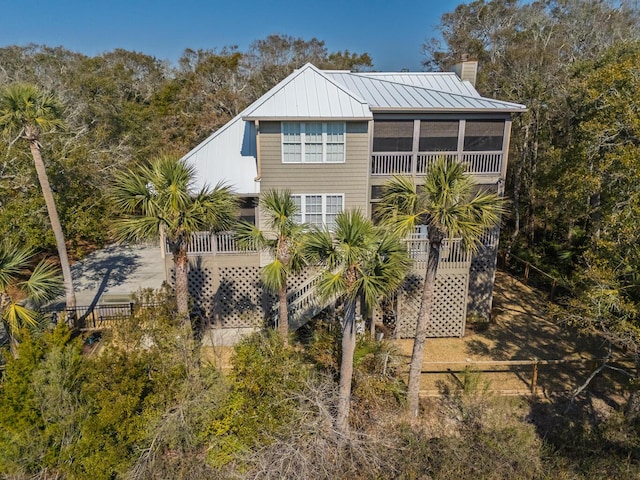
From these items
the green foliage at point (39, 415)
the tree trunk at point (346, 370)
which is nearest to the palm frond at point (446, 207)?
the tree trunk at point (346, 370)

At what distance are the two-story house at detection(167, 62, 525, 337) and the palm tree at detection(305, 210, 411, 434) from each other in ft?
17.7

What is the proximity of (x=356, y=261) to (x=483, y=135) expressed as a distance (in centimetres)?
890

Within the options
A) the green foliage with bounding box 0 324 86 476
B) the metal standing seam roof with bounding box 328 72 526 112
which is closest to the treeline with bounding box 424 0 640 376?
the metal standing seam roof with bounding box 328 72 526 112

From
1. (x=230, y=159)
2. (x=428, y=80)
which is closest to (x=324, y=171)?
(x=230, y=159)

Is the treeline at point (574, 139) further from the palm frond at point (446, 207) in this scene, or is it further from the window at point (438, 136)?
the window at point (438, 136)

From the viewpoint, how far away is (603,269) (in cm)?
949

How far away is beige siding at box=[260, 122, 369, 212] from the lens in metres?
14.0

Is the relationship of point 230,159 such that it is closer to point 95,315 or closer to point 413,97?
point 413,97

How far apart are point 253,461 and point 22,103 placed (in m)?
11.4

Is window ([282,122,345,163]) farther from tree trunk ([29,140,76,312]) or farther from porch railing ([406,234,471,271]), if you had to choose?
tree trunk ([29,140,76,312])

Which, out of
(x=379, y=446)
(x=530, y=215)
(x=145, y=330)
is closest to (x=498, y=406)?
(x=379, y=446)

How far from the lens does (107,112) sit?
93.0 feet

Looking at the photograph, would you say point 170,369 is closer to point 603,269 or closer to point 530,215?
point 603,269

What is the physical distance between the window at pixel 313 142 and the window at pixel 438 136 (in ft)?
9.23
